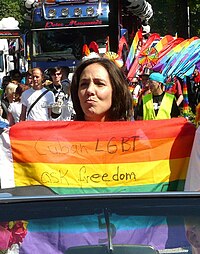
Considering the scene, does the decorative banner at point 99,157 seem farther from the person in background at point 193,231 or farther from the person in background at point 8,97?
the person in background at point 8,97

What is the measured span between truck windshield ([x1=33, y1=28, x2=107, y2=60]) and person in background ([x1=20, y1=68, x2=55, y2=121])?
11.0m

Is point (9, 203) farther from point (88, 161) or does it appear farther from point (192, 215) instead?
point (88, 161)

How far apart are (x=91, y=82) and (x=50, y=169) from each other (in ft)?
1.95

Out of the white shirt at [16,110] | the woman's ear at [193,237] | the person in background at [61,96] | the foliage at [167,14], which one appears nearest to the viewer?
the woman's ear at [193,237]

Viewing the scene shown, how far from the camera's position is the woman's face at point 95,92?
17.0ft

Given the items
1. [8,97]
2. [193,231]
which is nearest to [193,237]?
[193,231]

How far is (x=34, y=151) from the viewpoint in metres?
5.26

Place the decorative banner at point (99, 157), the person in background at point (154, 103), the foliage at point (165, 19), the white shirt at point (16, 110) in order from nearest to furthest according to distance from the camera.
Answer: the decorative banner at point (99, 157) < the person in background at point (154, 103) < the white shirt at point (16, 110) < the foliage at point (165, 19)

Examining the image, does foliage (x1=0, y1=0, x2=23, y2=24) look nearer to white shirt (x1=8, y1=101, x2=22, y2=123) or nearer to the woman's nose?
white shirt (x1=8, y1=101, x2=22, y2=123)

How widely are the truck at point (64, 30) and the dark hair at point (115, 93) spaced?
18.2 meters

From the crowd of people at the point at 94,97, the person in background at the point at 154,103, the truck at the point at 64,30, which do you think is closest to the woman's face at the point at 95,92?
the crowd of people at the point at 94,97

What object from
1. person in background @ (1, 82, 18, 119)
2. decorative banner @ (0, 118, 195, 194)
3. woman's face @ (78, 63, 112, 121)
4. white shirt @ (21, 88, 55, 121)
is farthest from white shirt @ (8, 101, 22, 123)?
woman's face @ (78, 63, 112, 121)

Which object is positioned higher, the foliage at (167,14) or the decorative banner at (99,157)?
the decorative banner at (99,157)

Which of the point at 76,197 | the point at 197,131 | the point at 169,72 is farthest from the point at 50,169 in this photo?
the point at 169,72
